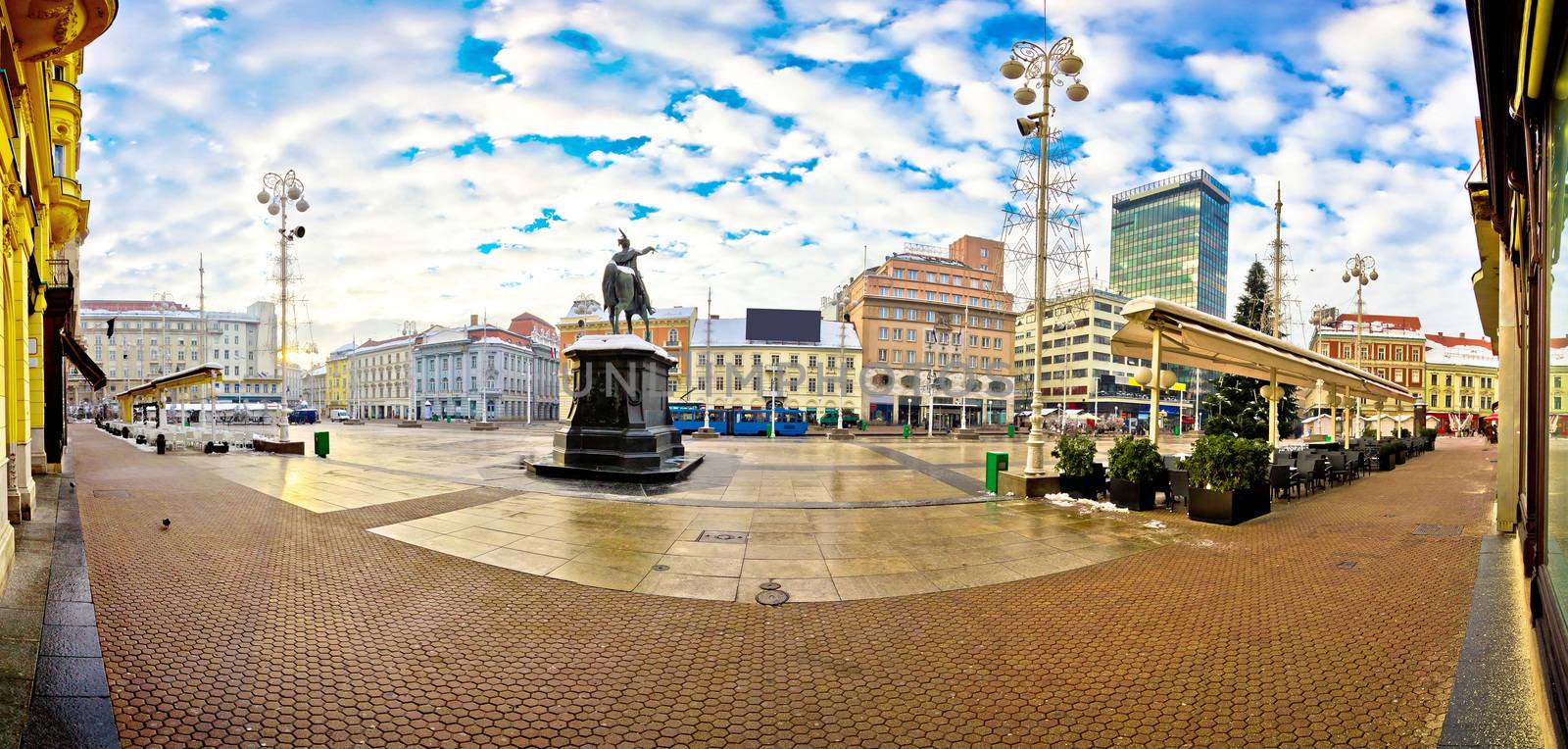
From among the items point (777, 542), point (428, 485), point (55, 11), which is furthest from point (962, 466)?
point (55, 11)

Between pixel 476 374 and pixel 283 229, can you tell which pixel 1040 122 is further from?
pixel 476 374

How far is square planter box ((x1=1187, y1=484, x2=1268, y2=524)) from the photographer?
9.45 m

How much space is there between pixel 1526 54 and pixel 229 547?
39.8 feet

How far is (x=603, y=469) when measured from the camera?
581 inches

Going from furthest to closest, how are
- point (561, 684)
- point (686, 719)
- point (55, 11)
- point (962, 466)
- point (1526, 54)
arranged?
point (962, 466) < point (55, 11) < point (561, 684) < point (686, 719) < point (1526, 54)

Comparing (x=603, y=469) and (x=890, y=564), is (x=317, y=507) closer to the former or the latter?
(x=603, y=469)

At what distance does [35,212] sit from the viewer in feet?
40.6

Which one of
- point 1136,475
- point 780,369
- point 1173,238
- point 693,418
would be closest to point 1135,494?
point 1136,475

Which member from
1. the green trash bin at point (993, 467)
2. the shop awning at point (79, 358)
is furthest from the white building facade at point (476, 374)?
the green trash bin at point (993, 467)

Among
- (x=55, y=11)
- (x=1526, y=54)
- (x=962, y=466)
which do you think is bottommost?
(x=962, y=466)

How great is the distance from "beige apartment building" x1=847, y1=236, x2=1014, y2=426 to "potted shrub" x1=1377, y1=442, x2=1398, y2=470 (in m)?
46.0

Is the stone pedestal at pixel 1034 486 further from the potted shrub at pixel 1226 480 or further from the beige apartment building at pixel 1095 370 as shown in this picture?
the beige apartment building at pixel 1095 370

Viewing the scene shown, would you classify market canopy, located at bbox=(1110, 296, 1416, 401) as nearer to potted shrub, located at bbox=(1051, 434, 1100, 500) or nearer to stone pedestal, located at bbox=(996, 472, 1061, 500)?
potted shrub, located at bbox=(1051, 434, 1100, 500)

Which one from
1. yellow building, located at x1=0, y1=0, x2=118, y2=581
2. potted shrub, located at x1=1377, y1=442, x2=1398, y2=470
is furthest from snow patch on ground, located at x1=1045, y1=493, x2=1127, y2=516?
potted shrub, located at x1=1377, y1=442, x2=1398, y2=470
